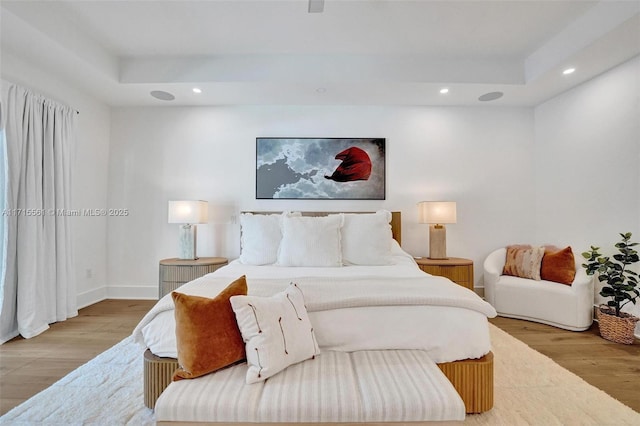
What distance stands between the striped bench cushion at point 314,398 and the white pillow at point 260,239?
5.26 ft

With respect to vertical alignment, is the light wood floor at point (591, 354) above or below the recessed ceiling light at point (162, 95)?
below

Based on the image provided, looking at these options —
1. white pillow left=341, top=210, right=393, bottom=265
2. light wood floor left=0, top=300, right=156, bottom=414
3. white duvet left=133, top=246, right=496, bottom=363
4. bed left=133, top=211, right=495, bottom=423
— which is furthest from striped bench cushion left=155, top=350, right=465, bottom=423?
white pillow left=341, top=210, right=393, bottom=265

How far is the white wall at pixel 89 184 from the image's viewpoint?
338cm

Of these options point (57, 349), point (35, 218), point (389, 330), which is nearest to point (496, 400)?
point (389, 330)

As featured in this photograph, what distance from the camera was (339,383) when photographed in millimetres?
1274

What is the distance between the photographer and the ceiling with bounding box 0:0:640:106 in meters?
2.39

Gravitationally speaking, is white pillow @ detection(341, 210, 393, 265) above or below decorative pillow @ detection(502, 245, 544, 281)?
above

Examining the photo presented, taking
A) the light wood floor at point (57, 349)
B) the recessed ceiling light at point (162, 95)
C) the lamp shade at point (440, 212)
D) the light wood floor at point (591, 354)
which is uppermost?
the recessed ceiling light at point (162, 95)

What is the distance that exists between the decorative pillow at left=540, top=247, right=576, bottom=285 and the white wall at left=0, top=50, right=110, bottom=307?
5143 mm

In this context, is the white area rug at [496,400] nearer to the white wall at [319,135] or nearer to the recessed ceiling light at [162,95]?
the white wall at [319,135]

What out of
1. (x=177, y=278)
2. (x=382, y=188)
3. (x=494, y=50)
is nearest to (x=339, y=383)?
(x=177, y=278)

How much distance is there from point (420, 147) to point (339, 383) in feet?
10.8

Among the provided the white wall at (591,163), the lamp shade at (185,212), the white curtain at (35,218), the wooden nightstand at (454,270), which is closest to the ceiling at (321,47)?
the white wall at (591,163)

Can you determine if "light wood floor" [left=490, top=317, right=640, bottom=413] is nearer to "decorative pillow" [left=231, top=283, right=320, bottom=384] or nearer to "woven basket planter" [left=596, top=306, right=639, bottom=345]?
"woven basket planter" [left=596, top=306, right=639, bottom=345]
